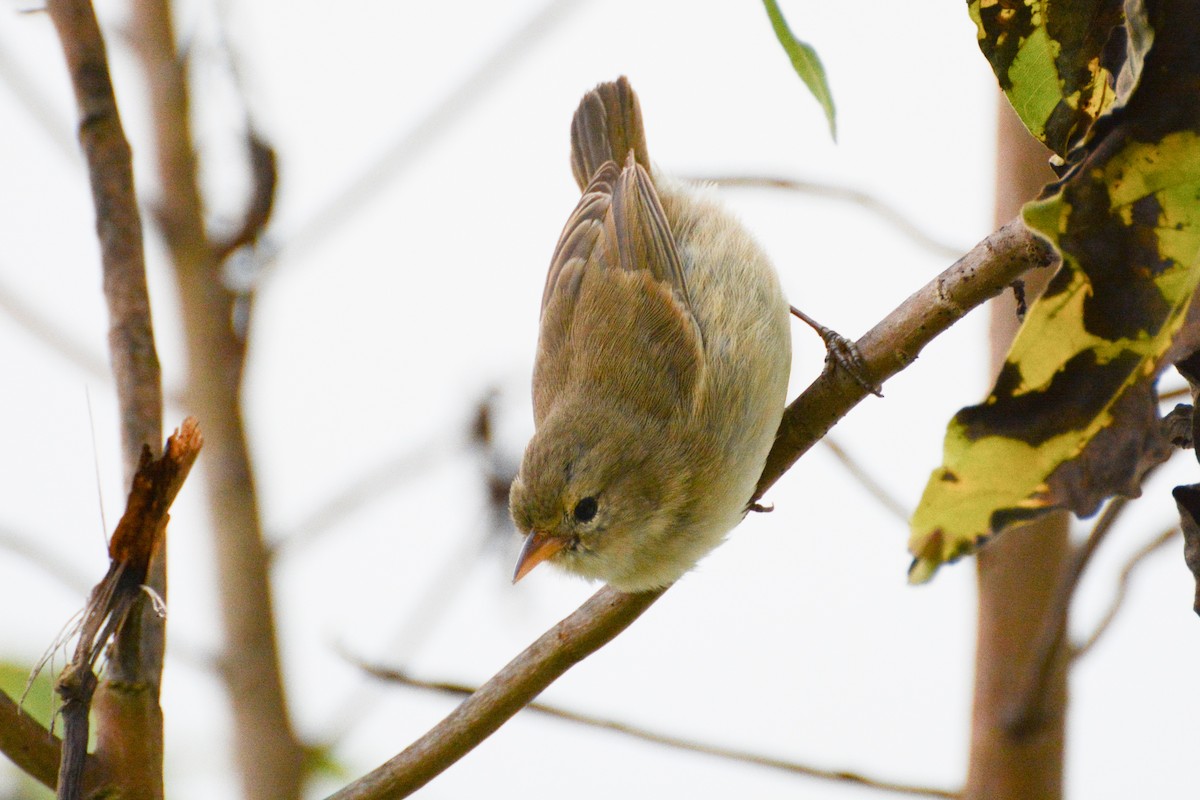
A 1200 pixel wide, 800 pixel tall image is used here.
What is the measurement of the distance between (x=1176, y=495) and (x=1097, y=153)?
32 centimetres

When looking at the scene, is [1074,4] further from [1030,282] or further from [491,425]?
[491,425]

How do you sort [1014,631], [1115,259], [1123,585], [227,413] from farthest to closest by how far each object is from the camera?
1. [227,413]
2. [1123,585]
3. [1014,631]
4. [1115,259]

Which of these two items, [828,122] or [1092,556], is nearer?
[828,122]

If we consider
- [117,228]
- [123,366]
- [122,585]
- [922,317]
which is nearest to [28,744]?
[122,585]

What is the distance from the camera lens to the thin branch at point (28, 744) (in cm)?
133

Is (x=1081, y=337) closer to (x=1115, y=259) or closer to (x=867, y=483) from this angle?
(x=1115, y=259)

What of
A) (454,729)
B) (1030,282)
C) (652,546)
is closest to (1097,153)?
(454,729)

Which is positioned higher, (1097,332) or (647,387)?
(647,387)

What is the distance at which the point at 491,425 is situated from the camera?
Result: 2959 mm

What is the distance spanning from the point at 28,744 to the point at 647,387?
2134 millimetres

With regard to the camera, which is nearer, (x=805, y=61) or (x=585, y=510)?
(x=805, y=61)

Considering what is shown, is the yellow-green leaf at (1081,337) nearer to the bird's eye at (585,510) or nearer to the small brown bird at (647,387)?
the small brown bird at (647,387)

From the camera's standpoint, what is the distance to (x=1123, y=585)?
227 cm

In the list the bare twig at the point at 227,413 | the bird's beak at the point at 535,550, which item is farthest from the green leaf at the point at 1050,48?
the bird's beak at the point at 535,550
